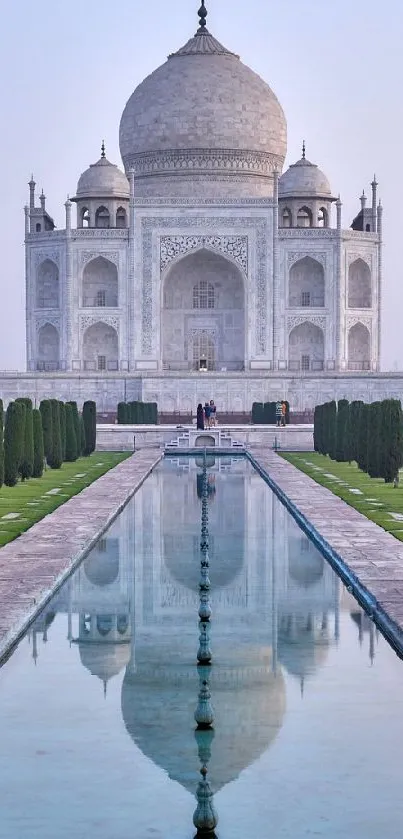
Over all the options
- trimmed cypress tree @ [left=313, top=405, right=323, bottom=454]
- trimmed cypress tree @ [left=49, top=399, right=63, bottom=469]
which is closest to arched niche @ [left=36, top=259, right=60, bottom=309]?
trimmed cypress tree @ [left=313, top=405, right=323, bottom=454]

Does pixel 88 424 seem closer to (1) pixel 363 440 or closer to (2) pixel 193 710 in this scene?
(1) pixel 363 440

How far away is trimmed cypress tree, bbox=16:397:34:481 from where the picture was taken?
16938 millimetres

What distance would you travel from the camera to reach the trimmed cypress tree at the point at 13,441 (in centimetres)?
1591

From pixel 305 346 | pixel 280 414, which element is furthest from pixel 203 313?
pixel 280 414

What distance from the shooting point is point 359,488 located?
51.1ft

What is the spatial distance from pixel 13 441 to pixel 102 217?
24598 millimetres

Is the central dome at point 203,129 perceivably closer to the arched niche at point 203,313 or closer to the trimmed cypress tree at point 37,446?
the arched niche at point 203,313

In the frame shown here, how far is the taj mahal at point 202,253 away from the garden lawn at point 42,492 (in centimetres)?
1600

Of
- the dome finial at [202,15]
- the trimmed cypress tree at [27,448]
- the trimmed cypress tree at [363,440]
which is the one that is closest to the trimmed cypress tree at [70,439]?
the trimmed cypress tree at [27,448]

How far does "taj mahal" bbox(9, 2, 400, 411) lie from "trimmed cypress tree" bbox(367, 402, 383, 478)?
1692cm

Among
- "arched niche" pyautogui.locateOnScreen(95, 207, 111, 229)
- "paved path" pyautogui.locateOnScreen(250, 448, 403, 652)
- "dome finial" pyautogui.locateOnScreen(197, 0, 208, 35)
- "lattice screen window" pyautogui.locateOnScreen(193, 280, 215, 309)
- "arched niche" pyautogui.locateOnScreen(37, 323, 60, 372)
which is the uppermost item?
"dome finial" pyautogui.locateOnScreen(197, 0, 208, 35)

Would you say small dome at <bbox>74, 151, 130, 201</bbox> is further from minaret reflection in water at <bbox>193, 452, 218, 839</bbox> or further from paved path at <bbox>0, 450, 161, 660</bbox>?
minaret reflection in water at <bbox>193, 452, 218, 839</bbox>

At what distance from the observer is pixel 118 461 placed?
20875 mm

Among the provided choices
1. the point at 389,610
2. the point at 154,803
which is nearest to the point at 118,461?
the point at 389,610
